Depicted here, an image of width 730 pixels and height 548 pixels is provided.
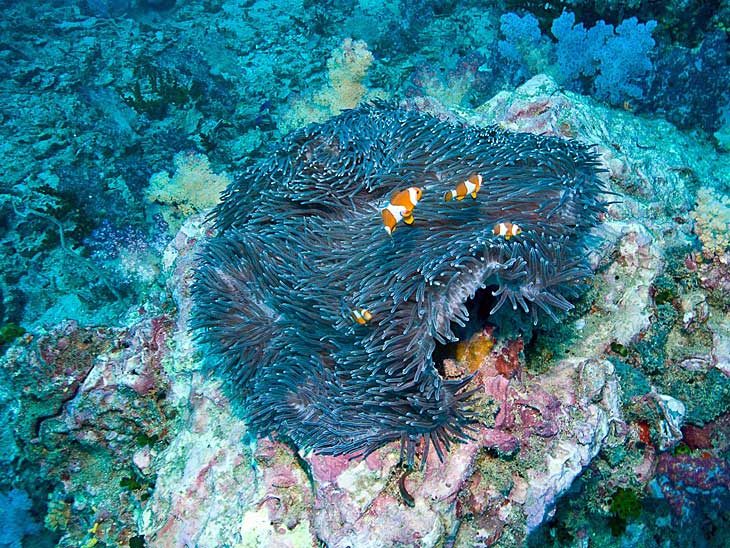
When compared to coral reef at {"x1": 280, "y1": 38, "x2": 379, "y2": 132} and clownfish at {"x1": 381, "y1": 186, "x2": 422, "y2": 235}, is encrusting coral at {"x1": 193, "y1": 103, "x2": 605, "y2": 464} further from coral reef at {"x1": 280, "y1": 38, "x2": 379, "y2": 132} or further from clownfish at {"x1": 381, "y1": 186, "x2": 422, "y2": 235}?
coral reef at {"x1": 280, "y1": 38, "x2": 379, "y2": 132}

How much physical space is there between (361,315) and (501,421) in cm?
105

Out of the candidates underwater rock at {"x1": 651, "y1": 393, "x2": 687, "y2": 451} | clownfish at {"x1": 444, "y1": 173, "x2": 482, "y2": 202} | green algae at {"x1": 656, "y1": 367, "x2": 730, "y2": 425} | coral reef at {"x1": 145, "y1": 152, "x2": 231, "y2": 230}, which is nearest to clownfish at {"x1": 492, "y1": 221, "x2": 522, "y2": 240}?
clownfish at {"x1": 444, "y1": 173, "x2": 482, "y2": 202}

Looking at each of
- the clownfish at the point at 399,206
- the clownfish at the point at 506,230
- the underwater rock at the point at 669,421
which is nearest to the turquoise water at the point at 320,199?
the underwater rock at the point at 669,421

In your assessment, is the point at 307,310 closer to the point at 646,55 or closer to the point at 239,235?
the point at 239,235

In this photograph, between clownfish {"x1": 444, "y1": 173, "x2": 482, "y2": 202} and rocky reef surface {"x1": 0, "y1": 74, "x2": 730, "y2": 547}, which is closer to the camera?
clownfish {"x1": 444, "y1": 173, "x2": 482, "y2": 202}

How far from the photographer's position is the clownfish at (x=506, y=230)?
2689 millimetres

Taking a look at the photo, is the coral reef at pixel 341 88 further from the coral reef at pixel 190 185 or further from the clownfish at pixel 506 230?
the clownfish at pixel 506 230

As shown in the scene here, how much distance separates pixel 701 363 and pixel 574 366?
3.77ft

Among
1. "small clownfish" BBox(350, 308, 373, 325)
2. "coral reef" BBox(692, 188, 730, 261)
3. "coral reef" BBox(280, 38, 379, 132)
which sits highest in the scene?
"small clownfish" BBox(350, 308, 373, 325)

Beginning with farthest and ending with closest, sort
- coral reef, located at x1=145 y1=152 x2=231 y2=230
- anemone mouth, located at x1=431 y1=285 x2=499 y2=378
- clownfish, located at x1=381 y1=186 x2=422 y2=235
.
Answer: coral reef, located at x1=145 y1=152 x2=231 y2=230 → anemone mouth, located at x1=431 y1=285 x2=499 y2=378 → clownfish, located at x1=381 y1=186 x2=422 y2=235

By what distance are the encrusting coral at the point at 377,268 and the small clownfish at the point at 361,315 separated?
0.02 metres

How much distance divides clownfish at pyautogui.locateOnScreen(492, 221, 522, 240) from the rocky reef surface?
689 millimetres

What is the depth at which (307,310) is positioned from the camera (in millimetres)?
3141

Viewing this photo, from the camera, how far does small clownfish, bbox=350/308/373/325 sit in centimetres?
268
